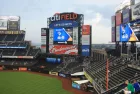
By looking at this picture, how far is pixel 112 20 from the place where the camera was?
59344mm

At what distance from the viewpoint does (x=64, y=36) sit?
62.4 metres

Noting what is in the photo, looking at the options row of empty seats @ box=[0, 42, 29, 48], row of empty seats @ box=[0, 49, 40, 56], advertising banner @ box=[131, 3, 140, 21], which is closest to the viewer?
advertising banner @ box=[131, 3, 140, 21]

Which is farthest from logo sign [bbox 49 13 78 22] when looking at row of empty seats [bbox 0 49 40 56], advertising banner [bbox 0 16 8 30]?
advertising banner [bbox 0 16 8 30]

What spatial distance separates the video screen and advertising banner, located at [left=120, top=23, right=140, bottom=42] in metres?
20.3

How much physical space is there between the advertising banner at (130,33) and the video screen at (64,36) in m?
20.3

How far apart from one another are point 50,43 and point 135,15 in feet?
106

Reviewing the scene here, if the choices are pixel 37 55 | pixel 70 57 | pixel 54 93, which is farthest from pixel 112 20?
pixel 54 93

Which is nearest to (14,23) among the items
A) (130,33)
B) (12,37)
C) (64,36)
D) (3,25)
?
(3,25)

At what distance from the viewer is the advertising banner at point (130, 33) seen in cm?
3672

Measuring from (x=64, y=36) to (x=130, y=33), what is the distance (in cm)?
2634

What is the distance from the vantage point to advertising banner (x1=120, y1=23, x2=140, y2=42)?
36725mm

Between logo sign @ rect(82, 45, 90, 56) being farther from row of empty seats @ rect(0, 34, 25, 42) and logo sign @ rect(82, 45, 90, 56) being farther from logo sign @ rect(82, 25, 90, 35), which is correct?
row of empty seats @ rect(0, 34, 25, 42)

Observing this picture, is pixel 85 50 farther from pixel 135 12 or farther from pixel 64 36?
pixel 135 12

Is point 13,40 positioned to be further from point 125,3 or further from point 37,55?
point 125,3
